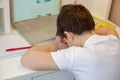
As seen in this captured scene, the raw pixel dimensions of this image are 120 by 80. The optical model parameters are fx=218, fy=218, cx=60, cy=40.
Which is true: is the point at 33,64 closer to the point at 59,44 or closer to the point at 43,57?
the point at 43,57

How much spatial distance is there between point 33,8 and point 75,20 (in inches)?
20.7

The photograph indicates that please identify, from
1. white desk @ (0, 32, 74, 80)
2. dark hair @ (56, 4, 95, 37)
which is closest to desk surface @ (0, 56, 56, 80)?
white desk @ (0, 32, 74, 80)

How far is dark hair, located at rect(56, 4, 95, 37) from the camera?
89 cm

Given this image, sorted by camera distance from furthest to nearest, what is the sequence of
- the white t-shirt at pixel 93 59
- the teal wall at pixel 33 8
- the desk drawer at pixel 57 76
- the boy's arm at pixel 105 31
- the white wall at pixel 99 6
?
the white wall at pixel 99 6, the teal wall at pixel 33 8, the boy's arm at pixel 105 31, the desk drawer at pixel 57 76, the white t-shirt at pixel 93 59

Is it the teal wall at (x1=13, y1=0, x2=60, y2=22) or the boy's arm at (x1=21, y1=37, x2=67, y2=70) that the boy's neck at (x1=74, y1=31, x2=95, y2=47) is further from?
the teal wall at (x1=13, y1=0, x2=60, y2=22)

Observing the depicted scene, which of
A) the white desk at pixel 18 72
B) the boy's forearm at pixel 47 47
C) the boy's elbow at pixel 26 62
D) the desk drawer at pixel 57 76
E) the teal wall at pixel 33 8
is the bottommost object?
the desk drawer at pixel 57 76

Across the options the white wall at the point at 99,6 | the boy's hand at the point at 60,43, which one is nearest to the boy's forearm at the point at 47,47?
the boy's hand at the point at 60,43

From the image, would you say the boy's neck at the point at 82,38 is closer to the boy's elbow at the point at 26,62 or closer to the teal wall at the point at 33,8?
the boy's elbow at the point at 26,62

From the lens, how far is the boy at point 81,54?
851 millimetres

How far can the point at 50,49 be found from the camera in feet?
3.32

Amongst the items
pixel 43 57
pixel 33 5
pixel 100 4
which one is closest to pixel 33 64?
pixel 43 57

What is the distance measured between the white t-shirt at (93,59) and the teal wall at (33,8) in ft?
1.69

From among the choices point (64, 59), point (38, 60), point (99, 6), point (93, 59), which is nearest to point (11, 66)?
point (38, 60)

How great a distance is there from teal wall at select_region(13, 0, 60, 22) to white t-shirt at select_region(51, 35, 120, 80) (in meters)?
0.51
